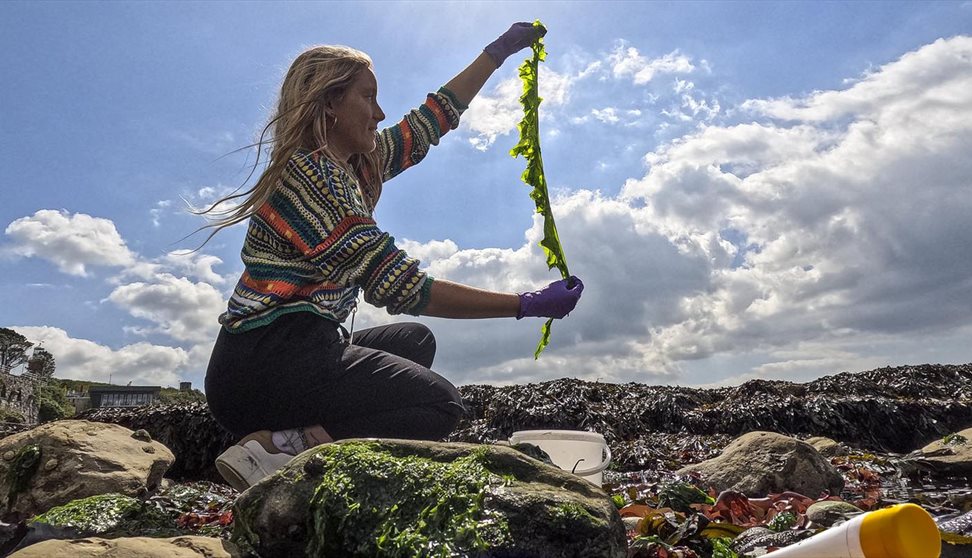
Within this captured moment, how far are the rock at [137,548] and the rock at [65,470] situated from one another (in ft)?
7.61

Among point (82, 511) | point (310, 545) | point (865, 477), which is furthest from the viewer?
point (865, 477)

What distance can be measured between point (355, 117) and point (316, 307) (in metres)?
1.07

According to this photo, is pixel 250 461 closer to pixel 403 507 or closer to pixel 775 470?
pixel 403 507

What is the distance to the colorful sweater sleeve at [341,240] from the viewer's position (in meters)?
3.13

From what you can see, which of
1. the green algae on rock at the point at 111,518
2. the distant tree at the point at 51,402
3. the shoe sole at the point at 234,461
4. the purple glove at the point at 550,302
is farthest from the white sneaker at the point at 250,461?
the distant tree at the point at 51,402

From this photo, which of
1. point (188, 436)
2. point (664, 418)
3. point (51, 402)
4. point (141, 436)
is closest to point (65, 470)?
point (141, 436)

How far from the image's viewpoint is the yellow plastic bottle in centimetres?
127

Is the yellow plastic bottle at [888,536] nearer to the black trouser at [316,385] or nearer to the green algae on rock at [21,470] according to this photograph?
the black trouser at [316,385]

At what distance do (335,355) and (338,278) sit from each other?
1.24ft

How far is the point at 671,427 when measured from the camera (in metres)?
7.59

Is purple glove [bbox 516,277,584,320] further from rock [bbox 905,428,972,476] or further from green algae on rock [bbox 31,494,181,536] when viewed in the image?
rock [bbox 905,428,972,476]

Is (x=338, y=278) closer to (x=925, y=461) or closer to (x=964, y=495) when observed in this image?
(x=964, y=495)

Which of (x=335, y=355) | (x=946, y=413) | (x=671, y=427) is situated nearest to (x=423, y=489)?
(x=335, y=355)

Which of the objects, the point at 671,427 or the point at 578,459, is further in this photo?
the point at 671,427
